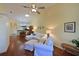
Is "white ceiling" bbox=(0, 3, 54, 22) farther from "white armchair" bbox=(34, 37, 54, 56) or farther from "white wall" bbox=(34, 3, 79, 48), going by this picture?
"white armchair" bbox=(34, 37, 54, 56)

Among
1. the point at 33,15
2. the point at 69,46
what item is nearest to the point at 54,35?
the point at 69,46

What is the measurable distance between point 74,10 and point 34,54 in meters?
1.01

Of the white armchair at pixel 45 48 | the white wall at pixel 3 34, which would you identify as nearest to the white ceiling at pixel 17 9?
the white wall at pixel 3 34

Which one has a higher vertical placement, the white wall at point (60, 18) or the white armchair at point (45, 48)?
the white wall at point (60, 18)

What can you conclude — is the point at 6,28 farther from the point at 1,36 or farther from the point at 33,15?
the point at 33,15

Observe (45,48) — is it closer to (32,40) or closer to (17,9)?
(32,40)

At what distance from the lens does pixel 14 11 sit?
8.16 feet

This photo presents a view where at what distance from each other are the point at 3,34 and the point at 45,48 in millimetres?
757

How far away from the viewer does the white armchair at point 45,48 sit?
8.15 feet

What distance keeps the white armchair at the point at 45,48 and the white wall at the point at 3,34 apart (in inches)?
20.3

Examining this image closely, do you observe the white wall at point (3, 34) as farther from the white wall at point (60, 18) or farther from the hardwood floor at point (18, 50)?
the white wall at point (60, 18)

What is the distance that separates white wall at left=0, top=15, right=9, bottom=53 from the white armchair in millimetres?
516

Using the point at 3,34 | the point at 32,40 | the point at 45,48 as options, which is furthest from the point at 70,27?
the point at 3,34

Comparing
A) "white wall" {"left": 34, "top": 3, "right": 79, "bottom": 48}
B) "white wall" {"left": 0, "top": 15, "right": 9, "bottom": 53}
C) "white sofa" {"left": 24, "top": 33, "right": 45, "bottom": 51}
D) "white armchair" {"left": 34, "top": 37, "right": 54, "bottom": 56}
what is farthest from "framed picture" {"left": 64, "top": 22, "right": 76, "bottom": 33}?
"white wall" {"left": 0, "top": 15, "right": 9, "bottom": 53}
